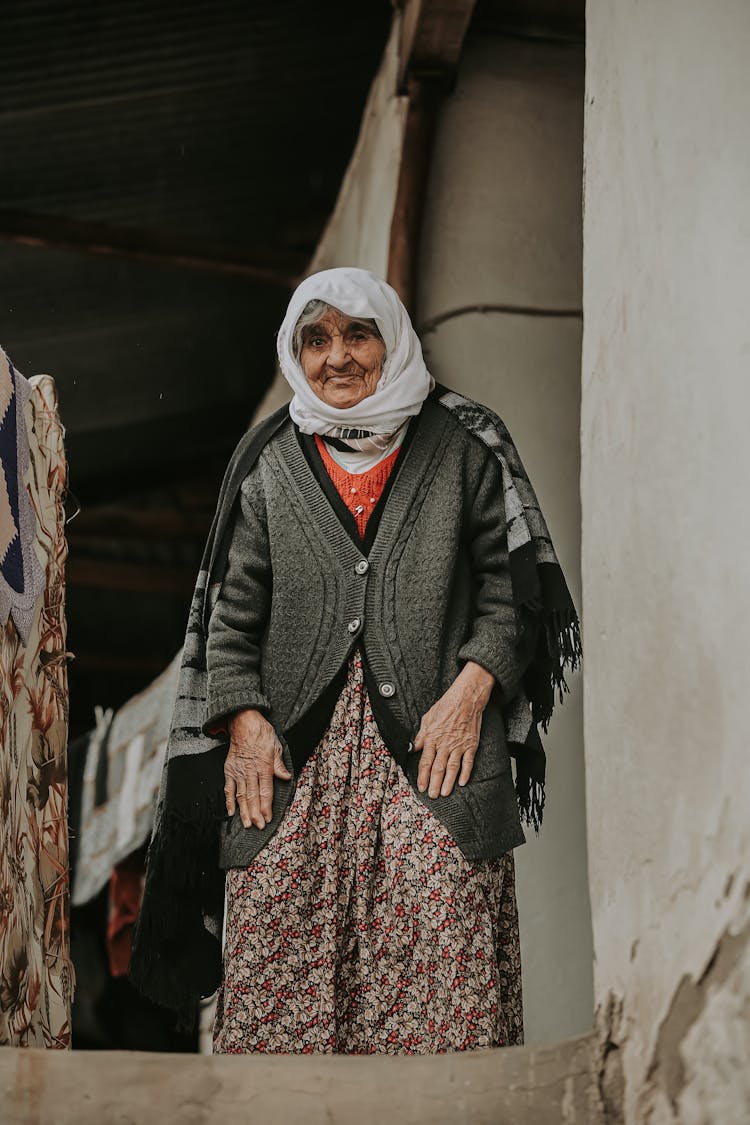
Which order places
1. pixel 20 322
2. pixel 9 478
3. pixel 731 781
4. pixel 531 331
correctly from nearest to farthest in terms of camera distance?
pixel 731 781 < pixel 9 478 < pixel 531 331 < pixel 20 322

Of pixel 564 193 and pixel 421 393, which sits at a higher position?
pixel 564 193

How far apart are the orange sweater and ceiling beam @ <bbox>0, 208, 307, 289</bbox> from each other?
3.21 m

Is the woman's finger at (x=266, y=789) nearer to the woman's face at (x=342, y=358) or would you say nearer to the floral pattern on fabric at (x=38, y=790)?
the floral pattern on fabric at (x=38, y=790)

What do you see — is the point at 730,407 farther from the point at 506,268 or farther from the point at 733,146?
the point at 506,268

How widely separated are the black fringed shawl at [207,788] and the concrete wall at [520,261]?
1369 millimetres

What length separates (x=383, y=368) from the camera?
10.2 ft

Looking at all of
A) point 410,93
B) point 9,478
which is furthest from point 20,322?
point 9,478

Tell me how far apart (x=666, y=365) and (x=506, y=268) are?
2.31 meters

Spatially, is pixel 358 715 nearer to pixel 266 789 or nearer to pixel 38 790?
pixel 266 789

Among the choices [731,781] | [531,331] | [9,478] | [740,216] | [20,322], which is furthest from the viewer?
[20,322]

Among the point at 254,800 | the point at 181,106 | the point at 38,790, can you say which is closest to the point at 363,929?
the point at 254,800

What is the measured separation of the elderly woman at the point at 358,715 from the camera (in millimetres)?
2809

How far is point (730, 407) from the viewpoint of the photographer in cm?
237

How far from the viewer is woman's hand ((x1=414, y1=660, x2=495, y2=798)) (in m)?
2.86
